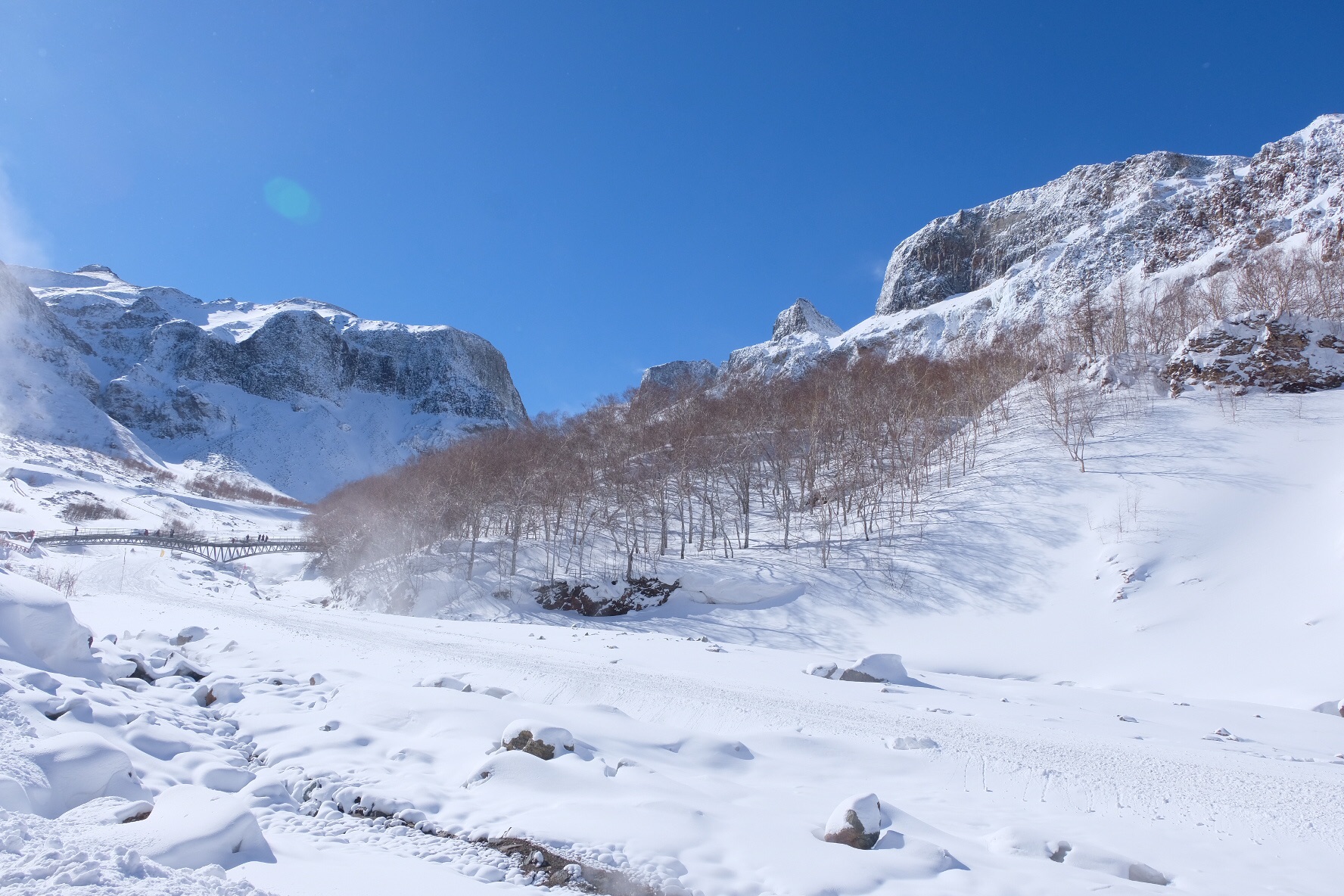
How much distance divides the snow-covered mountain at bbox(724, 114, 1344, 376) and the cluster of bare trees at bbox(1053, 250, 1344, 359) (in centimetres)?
398

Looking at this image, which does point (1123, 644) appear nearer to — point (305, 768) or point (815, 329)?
point (305, 768)

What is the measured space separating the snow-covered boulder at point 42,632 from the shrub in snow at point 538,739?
6171 millimetres

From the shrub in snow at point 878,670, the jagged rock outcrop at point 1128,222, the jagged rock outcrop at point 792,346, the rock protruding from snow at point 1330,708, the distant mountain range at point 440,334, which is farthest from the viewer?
the jagged rock outcrop at point 792,346

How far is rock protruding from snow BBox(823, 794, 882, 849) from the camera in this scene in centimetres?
552

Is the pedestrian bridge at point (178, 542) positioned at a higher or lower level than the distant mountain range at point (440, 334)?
lower

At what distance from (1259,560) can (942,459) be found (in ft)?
63.8

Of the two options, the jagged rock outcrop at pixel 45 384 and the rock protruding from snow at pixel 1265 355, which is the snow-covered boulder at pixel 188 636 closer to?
the rock protruding from snow at pixel 1265 355

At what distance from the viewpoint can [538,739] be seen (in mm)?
7289

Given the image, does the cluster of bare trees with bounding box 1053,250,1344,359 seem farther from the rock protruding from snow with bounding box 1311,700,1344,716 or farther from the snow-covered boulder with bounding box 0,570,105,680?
the snow-covered boulder with bounding box 0,570,105,680

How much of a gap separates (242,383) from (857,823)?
167290 millimetres

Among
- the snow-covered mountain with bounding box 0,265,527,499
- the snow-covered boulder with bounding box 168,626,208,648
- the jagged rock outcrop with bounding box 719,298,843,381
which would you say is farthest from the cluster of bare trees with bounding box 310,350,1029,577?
the snow-covered mountain with bounding box 0,265,527,499

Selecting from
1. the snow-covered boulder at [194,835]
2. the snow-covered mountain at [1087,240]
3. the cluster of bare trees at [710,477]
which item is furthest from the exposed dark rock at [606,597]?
the snow-covered mountain at [1087,240]

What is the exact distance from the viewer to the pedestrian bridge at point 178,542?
49812 millimetres

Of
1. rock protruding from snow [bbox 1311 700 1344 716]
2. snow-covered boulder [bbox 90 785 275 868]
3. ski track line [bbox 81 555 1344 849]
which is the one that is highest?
snow-covered boulder [bbox 90 785 275 868]
